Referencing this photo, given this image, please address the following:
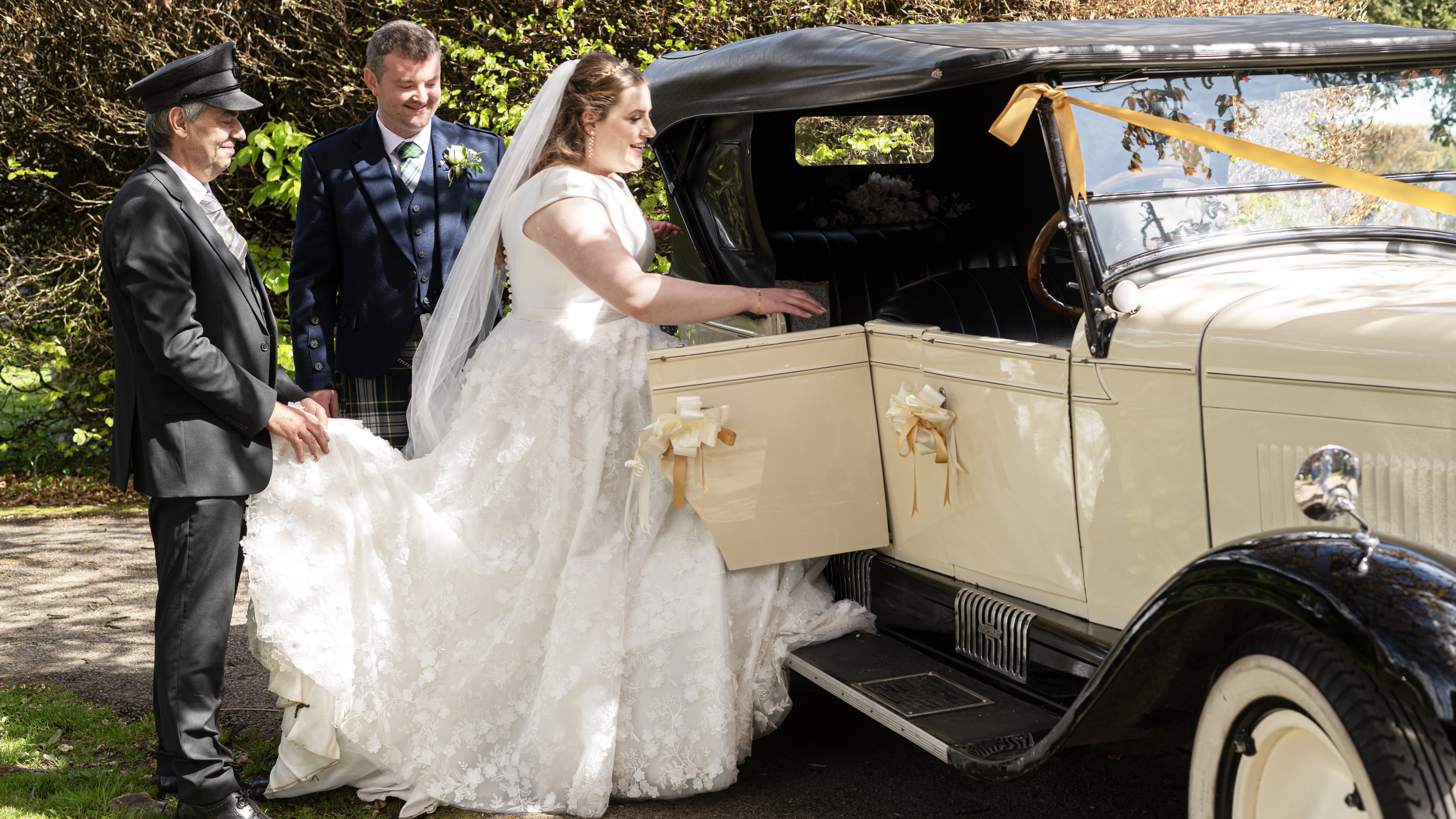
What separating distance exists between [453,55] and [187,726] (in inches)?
179

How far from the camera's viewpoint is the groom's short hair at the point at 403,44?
3912 millimetres

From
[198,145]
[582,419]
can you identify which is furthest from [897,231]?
[198,145]

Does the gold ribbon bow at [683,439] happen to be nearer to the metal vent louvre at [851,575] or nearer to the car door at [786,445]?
the car door at [786,445]

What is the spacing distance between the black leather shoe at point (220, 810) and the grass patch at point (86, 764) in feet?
0.59

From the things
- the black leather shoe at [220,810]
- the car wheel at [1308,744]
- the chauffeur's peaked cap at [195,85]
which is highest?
the chauffeur's peaked cap at [195,85]

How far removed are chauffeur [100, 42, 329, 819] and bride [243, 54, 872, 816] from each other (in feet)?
0.46

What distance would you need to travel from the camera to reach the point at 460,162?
164 inches

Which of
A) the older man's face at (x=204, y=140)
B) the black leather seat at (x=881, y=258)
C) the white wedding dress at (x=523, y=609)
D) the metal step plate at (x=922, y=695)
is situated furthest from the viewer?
the black leather seat at (x=881, y=258)

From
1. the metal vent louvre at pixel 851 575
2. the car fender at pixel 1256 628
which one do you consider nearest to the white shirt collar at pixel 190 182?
the metal vent louvre at pixel 851 575

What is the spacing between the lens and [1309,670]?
1.86m

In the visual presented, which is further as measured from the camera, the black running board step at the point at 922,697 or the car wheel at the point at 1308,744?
the black running board step at the point at 922,697

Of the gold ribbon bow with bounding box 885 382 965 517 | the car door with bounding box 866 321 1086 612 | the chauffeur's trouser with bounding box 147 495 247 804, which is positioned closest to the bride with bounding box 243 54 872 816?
the chauffeur's trouser with bounding box 147 495 247 804

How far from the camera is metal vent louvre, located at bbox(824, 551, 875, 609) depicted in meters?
3.48

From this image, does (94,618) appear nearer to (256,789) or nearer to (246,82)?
(256,789)
